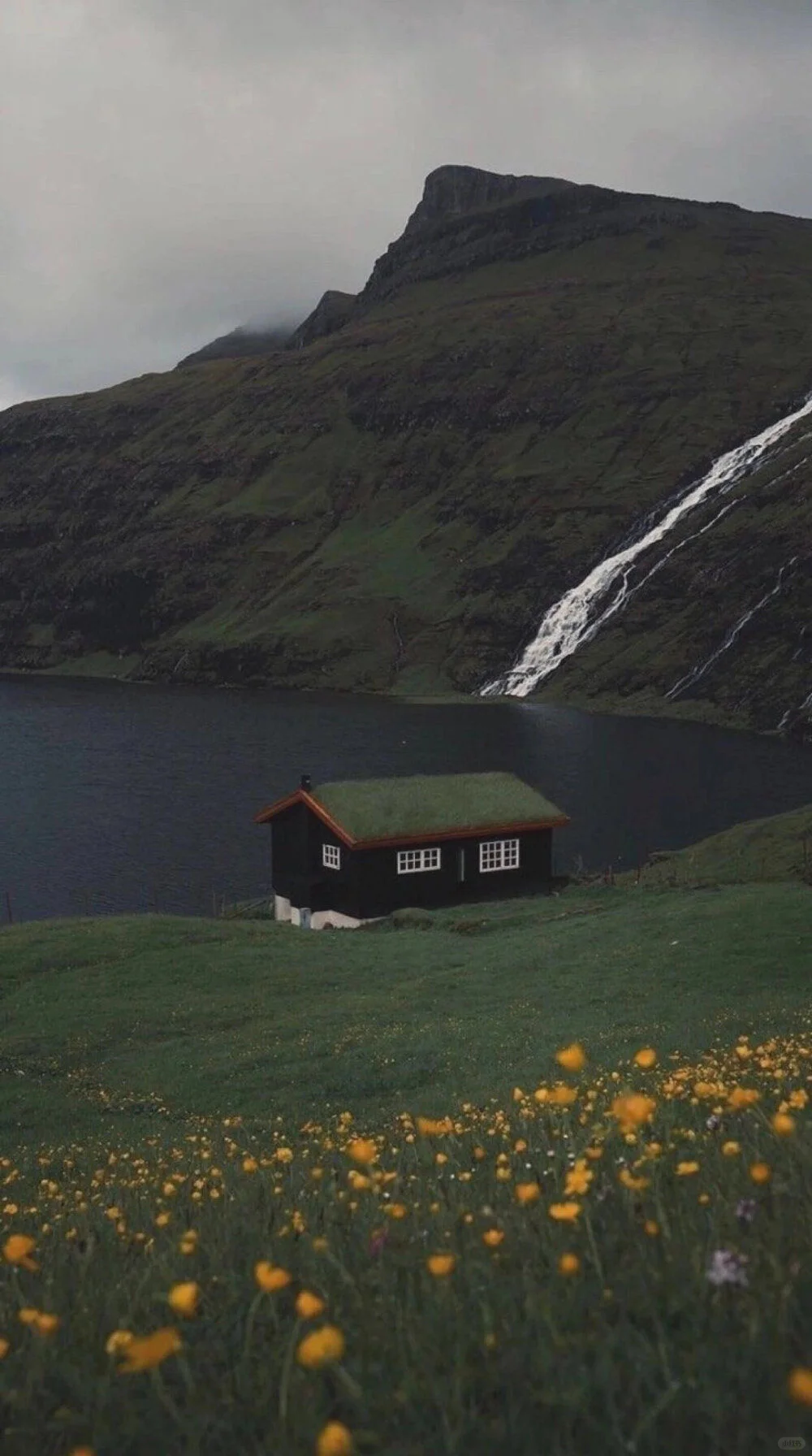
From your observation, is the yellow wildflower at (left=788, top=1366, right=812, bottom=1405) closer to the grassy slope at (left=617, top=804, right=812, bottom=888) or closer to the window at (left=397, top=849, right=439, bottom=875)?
the grassy slope at (left=617, top=804, right=812, bottom=888)

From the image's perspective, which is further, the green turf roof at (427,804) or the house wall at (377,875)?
the green turf roof at (427,804)

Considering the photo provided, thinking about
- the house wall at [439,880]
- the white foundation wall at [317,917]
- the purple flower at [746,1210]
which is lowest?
the white foundation wall at [317,917]

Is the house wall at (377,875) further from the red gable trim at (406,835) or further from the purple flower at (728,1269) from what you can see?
the purple flower at (728,1269)

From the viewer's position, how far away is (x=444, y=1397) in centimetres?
367

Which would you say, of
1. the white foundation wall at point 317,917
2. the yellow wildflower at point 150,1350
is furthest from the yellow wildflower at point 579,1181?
the white foundation wall at point 317,917

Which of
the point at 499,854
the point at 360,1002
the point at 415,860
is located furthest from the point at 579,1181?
the point at 499,854

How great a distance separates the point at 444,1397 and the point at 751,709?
503 ft

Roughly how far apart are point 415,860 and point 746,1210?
5327cm

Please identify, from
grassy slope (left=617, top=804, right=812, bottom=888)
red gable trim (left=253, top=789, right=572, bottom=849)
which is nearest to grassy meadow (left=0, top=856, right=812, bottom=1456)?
grassy slope (left=617, top=804, right=812, bottom=888)

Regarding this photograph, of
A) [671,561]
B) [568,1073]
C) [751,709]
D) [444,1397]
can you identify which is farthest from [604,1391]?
[671,561]

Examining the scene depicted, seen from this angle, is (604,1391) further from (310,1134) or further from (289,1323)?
(310,1134)

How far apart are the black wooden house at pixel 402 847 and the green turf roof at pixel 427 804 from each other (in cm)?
5

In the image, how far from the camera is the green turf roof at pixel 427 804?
5759cm

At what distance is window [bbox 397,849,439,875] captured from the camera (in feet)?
188
